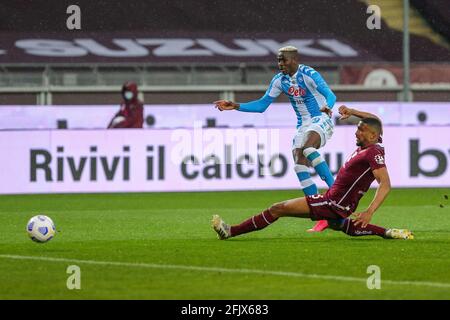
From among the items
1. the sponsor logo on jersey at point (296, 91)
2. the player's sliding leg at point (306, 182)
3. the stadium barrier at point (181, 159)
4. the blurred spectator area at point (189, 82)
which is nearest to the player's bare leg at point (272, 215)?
the player's sliding leg at point (306, 182)

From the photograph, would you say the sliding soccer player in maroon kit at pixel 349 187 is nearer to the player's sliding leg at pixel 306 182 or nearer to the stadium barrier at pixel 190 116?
the player's sliding leg at pixel 306 182

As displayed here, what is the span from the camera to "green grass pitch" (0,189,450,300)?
849 centimetres

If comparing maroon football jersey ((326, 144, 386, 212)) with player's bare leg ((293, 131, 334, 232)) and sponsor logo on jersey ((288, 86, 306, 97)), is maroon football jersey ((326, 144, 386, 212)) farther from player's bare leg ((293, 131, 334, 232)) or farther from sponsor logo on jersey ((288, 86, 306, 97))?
sponsor logo on jersey ((288, 86, 306, 97))

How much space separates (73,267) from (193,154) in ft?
39.2

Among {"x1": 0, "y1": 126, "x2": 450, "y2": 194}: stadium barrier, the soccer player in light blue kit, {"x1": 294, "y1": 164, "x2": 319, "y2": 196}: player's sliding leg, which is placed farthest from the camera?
{"x1": 0, "y1": 126, "x2": 450, "y2": 194}: stadium barrier

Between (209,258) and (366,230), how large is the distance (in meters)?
2.31

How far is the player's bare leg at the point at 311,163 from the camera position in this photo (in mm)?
13562

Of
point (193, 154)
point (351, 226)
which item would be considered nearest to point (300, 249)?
point (351, 226)

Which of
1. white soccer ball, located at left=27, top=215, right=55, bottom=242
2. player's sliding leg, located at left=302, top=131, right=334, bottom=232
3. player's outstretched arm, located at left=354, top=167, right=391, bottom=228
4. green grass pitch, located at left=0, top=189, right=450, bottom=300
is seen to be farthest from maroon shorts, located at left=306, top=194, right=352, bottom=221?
white soccer ball, located at left=27, top=215, right=55, bottom=242

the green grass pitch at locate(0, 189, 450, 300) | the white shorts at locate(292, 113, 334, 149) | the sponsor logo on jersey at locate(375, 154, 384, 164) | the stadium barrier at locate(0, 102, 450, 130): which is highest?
the stadium barrier at locate(0, 102, 450, 130)

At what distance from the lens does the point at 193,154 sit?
21.6 metres

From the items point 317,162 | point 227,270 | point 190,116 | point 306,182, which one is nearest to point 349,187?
point 306,182

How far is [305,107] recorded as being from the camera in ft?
46.8

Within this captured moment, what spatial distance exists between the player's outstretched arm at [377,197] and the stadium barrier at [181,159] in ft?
33.4
